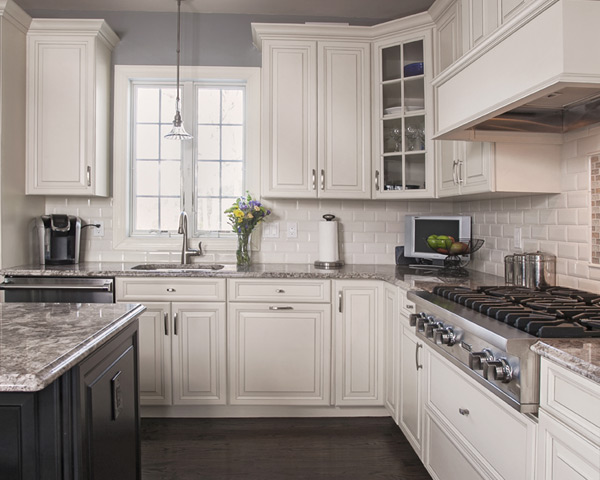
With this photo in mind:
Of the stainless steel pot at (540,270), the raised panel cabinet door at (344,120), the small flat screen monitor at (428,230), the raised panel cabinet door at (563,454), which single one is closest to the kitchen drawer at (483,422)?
the raised panel cabinet door at (563,454)

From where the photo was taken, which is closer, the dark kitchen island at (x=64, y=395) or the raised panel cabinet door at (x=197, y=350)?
the dark kitchen island at (x=64, y=395)

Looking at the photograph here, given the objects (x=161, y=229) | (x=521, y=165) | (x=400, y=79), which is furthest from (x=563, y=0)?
(x=161, y=229)

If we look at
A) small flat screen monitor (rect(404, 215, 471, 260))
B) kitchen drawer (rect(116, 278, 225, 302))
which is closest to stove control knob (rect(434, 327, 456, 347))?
small flat screen monitor (rect(404, 215, 471, 260))

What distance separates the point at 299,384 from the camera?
2.93m

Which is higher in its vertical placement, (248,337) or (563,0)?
(563,0)

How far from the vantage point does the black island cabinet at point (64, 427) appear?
43.1 inches

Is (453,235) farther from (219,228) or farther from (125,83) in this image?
(125,83)

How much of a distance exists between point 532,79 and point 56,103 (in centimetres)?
296

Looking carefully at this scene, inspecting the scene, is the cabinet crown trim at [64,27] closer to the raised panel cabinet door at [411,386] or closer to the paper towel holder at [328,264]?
the paper towel holder at [328,264]

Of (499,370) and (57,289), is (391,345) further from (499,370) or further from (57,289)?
(57,289)

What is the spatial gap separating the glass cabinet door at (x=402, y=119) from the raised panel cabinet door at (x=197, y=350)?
141cm

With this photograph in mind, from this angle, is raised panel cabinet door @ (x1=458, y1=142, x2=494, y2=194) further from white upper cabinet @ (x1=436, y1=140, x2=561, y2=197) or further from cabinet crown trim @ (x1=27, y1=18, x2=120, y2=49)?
cabinet crown trim @ (x1=27, y1=18, x2=120, y2=49)

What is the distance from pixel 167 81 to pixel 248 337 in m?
2.00

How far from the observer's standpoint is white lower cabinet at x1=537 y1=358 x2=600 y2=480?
101cm
